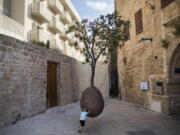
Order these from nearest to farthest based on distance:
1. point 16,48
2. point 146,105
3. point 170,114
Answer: point 16,48 → point 170,114 → point 146,105

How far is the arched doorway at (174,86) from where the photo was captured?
555 centimetres

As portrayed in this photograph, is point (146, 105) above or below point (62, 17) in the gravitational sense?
below

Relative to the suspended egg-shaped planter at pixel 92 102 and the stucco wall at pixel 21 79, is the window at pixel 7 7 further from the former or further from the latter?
the suspended egg-shaped planter at pixel 92 102

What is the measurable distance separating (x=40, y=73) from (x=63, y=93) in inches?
94.3

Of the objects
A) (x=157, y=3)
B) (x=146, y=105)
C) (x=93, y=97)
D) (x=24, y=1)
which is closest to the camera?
(x=93, y=97)

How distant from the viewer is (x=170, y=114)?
552 centimetres

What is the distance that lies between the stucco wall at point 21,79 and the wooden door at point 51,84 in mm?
476

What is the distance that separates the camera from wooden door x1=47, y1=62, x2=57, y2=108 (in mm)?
7246

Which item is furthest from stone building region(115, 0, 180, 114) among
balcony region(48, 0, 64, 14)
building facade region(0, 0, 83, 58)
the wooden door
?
balcony region(48, 0, 64, 14)

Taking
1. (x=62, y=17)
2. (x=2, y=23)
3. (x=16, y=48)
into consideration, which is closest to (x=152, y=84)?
(x=16, y=48)

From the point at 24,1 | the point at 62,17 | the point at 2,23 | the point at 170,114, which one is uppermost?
the point at 62,17

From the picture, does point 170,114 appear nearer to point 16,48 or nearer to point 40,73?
point 40,73

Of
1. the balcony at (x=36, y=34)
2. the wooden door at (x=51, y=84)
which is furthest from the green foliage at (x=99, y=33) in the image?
the balcony at (x=36, y=34)

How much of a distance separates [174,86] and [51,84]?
5613 mm
